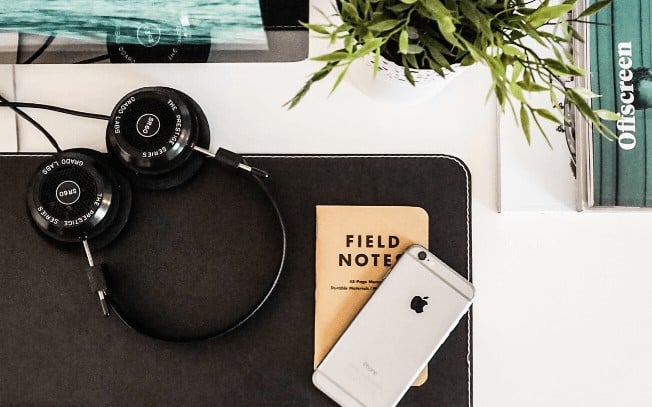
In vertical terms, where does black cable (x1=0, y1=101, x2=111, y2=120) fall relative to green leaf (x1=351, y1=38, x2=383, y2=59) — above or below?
below

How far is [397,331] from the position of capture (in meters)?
0.58

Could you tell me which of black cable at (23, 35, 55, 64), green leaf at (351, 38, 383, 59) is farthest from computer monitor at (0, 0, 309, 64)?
green leaf at (351, 38, 383, 59)

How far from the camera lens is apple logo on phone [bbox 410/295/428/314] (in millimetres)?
579

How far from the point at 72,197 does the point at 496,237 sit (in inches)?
15.1

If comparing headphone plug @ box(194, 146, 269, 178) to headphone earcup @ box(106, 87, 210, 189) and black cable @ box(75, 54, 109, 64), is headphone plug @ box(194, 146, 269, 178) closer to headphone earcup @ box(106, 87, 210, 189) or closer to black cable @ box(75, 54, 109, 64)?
headphone earcup @ box(106, 87, 210, 189)

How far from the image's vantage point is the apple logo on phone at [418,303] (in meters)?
0.58

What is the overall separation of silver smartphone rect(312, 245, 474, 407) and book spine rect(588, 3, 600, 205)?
141 mm

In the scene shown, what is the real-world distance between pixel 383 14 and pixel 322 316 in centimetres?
27

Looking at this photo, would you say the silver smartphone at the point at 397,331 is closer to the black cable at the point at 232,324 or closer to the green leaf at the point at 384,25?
the black cable at the point at 232,324

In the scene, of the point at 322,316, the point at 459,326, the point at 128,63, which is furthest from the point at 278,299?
the point at 128,63

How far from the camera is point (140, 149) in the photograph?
56cm

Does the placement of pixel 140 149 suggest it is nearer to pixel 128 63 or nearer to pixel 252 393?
pixel 128 63

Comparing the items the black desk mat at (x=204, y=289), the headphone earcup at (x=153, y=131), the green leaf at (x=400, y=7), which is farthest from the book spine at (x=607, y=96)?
the headphone earcup at (x=153, y=131)

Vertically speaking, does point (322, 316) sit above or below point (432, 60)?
below
